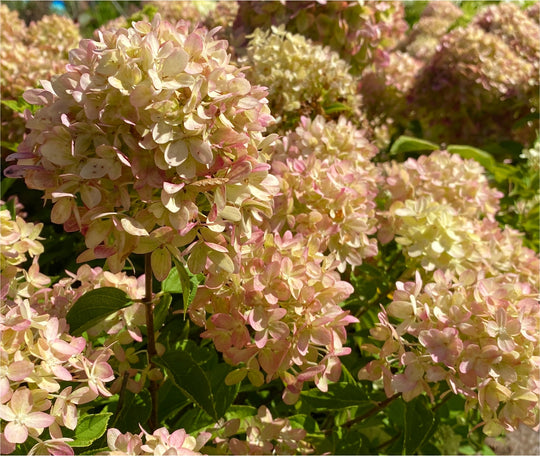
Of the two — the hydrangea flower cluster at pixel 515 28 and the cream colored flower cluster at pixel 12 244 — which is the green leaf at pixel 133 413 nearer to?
the cream colored flower cluster at pixel 12 244

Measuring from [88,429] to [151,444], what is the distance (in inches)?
3.9

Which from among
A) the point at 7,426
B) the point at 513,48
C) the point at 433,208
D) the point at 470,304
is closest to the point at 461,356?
the point at 470,304

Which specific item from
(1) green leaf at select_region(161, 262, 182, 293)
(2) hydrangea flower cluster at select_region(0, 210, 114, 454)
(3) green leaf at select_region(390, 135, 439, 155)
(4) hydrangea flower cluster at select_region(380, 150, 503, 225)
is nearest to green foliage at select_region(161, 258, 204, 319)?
(1) green leaf at select_region(161, 262, 182, 293)

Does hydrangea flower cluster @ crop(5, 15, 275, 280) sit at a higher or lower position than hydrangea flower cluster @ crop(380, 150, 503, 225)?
higher

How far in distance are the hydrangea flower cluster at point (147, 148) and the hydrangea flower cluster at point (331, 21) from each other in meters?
0.87

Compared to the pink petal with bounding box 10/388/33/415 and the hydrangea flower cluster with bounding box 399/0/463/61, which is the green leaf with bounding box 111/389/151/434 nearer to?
the pink petal with bounding box 10/388/33/415

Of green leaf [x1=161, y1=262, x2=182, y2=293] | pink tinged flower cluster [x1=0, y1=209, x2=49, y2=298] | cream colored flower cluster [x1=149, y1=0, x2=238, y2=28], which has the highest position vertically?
cream colored flower cluster [x1=149, y1=0, x2=238, y2=28]

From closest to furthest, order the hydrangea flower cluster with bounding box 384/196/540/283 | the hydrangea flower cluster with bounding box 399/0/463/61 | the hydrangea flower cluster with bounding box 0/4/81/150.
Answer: the hydrangea flower cluster with bounding box 384/196/540/283, the hydrangea flower cluster with bounding box 0/4/81/150, the hydrangea flower cluster with bounding box 399/0/463/61

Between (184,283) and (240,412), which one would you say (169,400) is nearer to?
(240,412)

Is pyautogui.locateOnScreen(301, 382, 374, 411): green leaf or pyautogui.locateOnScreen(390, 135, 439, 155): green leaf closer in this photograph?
pyautogui.locateOnScreen(301, 382, 374, 411): green leaf

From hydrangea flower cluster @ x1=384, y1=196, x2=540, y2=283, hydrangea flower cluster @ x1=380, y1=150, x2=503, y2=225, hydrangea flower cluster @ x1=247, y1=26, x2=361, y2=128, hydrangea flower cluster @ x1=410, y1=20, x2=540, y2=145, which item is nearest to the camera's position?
hydrangea flower cluster @ x1=384, y1=196, x2=540, y2=283

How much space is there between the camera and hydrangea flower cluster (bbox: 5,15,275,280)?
1.91 ft

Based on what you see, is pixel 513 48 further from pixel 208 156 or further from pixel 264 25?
pixel 208 156

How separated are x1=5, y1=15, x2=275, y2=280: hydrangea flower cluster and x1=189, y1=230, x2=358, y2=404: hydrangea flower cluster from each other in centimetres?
10
